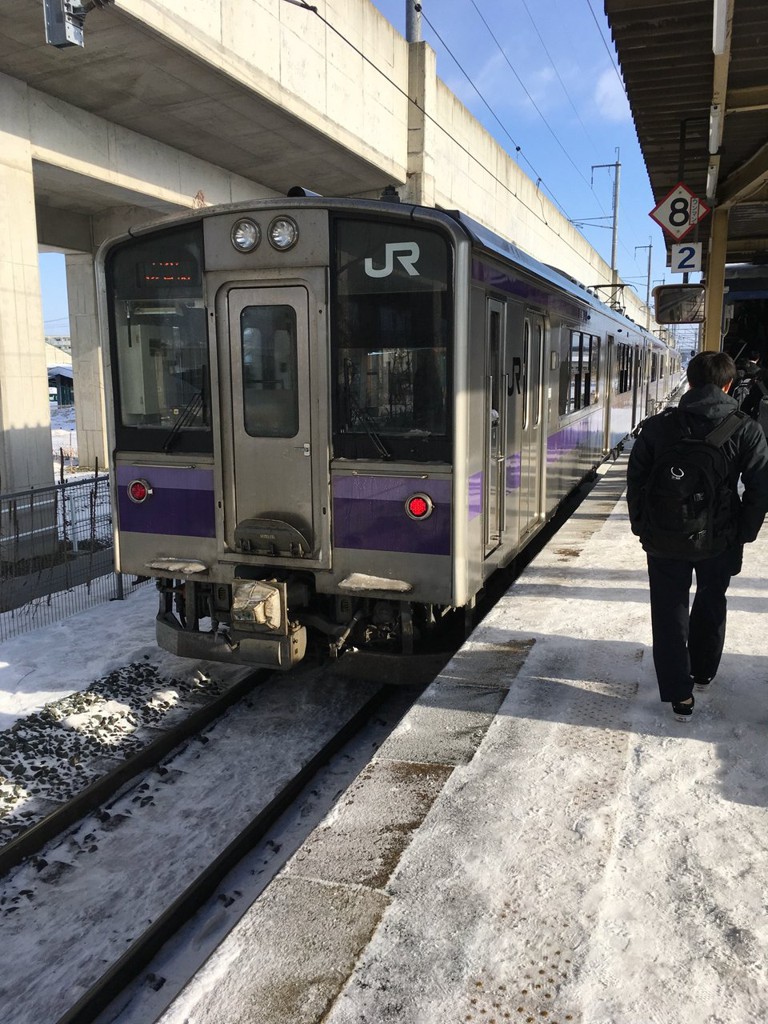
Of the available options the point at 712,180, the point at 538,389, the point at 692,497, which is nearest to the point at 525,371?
the point at 538,389

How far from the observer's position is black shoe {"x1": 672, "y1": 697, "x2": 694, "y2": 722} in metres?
3.91

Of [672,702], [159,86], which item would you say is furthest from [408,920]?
[159,86]

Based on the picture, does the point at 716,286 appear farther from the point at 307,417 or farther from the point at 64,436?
the point at 64,436

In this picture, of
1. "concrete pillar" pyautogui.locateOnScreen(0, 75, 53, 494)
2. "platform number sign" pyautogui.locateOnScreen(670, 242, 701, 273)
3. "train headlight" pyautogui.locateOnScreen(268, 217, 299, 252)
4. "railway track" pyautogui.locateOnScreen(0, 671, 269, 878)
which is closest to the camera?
"railway track" pyautogui.locateOnScreen(0, 671, 269, 878)

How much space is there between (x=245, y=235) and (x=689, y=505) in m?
3.00

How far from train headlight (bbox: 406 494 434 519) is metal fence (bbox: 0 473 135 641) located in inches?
129

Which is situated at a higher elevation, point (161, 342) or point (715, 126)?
point (715, 126)

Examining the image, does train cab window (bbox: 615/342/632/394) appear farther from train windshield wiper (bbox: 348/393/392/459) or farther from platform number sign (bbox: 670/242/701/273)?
train windshield wiper (bbox: 348/393/392/459)

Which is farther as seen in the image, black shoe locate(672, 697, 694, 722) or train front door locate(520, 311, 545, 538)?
Result: train front door locate(520, 311, 545, 538)

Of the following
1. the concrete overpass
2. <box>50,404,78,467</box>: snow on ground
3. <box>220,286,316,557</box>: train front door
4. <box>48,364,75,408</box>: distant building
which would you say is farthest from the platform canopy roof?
<box>48,364,75,408</box>: distant building

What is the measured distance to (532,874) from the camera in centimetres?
282

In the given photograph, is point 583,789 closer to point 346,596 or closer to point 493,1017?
point 493,1017

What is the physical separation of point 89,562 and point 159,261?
13.1 feet

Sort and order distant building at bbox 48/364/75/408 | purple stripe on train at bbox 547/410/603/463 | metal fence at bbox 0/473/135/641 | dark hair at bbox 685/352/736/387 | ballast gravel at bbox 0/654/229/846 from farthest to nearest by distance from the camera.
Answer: distant building at bbox 48/364/75/408
purple stripe on train at bbox 547/410/603/463
metal fence at bbox 0/473/135/641
ballast gravel at bbox 0/654/229/846
dark hair at bbox 685/352/736/387
